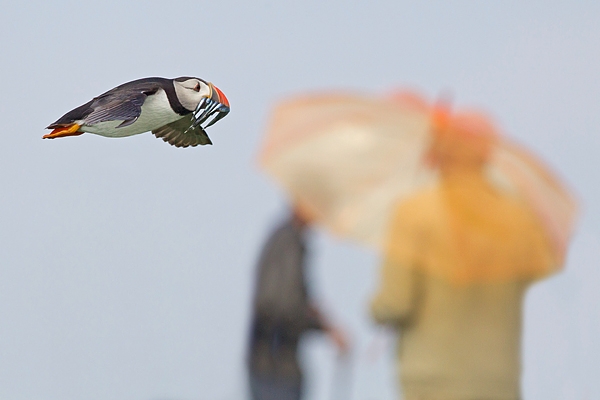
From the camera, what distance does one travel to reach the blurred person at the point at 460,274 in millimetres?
2654

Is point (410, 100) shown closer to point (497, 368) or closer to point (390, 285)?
point (390, 285)

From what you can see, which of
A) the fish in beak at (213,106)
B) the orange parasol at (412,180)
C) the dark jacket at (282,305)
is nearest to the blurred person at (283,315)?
the dark jacket at (282,305)

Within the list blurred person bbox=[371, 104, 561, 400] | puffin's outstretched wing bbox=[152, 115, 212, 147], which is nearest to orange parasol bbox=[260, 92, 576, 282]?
blurred person bbox=[371, 104, 561, 400]

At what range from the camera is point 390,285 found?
2625 millimetres

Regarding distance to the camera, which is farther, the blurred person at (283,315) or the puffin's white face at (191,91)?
the puffin's white face at (191,91)

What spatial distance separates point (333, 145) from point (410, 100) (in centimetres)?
27

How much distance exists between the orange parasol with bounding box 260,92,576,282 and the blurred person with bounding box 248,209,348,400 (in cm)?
10

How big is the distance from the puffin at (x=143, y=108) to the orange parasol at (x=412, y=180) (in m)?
1.96

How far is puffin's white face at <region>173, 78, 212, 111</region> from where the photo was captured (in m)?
4.97

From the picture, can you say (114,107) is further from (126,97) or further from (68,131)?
(68,131)

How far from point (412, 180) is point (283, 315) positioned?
0.51 m

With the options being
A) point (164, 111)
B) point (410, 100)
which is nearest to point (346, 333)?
point (410, 100)

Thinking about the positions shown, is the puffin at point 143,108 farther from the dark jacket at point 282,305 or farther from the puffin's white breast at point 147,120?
the dark jacket at point 282,305

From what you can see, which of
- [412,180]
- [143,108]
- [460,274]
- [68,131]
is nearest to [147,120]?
[143,108]
